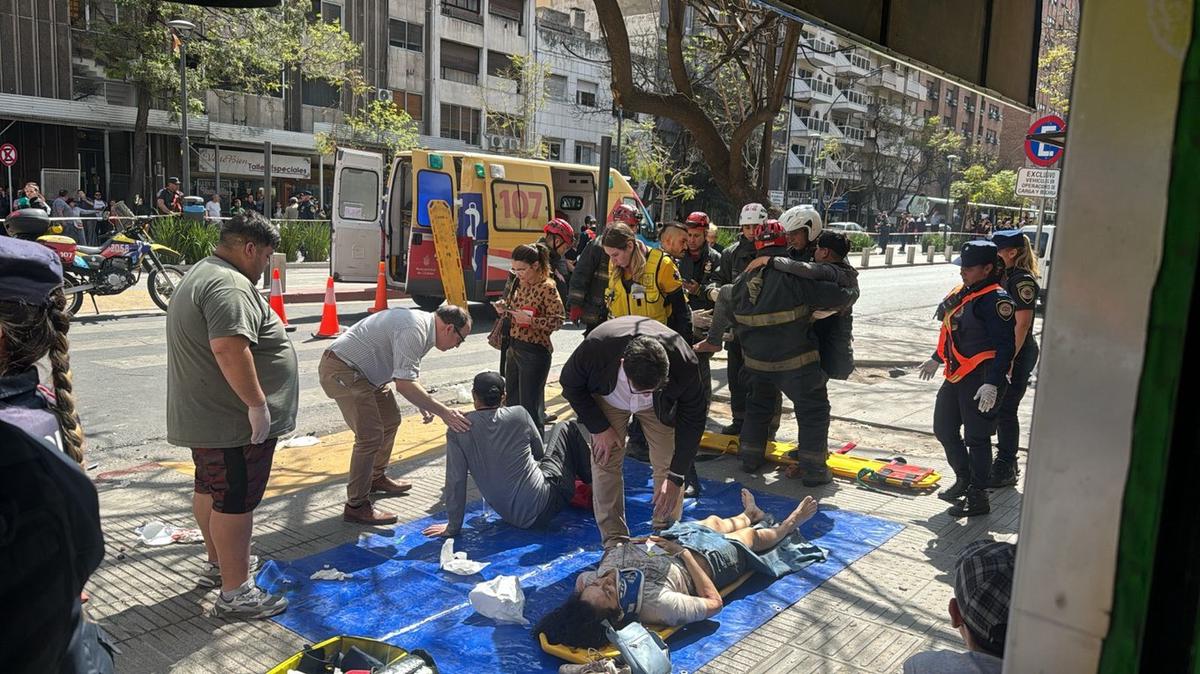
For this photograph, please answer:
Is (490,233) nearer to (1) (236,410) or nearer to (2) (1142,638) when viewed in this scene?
(1) (236,410)

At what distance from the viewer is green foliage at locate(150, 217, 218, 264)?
16.5 metres

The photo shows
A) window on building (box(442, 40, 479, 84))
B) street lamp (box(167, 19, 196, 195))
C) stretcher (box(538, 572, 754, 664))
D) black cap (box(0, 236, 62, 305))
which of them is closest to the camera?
black cap (box(0, 236, 62, 305))

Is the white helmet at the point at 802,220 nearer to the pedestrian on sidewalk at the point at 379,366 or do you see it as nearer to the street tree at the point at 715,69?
the street tree at the point at 715,69

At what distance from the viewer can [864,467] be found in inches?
249

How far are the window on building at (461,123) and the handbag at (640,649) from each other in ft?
124

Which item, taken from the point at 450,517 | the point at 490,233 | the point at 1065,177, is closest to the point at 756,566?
the point at 450,517

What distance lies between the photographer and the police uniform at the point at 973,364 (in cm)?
525

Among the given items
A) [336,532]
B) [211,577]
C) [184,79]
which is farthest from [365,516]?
[184,79]

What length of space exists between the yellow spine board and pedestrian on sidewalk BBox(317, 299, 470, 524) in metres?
6.86

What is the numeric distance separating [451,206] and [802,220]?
7035mm

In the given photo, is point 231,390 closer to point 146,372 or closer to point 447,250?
point 146,372

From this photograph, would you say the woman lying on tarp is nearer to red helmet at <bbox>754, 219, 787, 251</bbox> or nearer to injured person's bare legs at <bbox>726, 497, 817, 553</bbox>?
injured person's bare legs at <bbox>726, 497, 817, 553</bbox>

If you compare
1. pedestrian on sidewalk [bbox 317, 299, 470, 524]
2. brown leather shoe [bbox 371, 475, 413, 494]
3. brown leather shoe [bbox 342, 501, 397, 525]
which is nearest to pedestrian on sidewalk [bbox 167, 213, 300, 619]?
pedestrian on sidewalk [bbox 317, 299, 470, 524]

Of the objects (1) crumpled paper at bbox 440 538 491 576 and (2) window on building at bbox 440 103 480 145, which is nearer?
(1) crumpled paper at bbox 440 538 491 576
